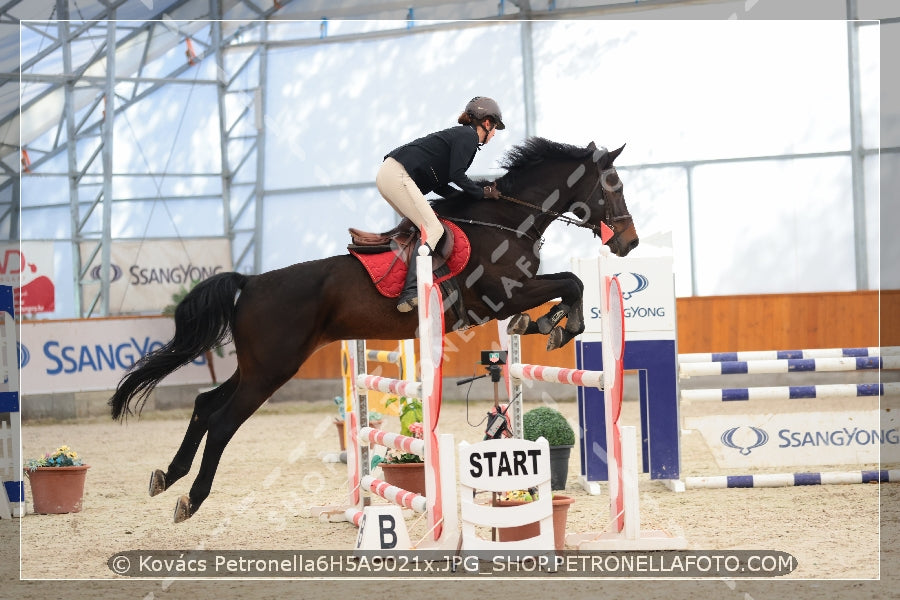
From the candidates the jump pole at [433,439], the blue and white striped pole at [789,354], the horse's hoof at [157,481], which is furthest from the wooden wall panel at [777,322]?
the horse's hoof at [157,481]

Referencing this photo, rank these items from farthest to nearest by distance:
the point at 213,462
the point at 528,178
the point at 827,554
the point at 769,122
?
the point at 769,122
the point at 528,178
the point at 213,462
the point at 827,554

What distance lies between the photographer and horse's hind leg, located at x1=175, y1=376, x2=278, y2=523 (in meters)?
4.31

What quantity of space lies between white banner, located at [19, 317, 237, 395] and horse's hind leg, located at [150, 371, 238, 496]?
22.7ft

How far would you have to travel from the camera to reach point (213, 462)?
4340 mm

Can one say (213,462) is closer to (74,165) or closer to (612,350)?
(612,350)

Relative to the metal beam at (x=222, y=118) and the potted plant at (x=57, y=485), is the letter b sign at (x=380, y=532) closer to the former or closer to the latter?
the potted plant at (x=57, y=485)

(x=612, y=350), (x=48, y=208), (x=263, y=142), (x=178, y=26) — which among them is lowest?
(x=612, y=350)

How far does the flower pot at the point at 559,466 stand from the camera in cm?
591

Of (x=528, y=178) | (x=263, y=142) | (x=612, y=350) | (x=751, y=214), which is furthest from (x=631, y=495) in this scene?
(x=263, y=142)

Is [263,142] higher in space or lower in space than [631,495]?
higher

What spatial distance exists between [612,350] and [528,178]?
1.07 meters

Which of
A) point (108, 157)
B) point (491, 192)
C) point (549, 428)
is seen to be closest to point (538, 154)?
point (491, 192)

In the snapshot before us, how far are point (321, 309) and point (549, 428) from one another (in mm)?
2024

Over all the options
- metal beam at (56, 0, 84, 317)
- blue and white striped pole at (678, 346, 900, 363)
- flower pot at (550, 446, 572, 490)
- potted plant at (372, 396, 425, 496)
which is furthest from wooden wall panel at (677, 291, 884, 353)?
metal beam at (56, 0, 84, 317)
